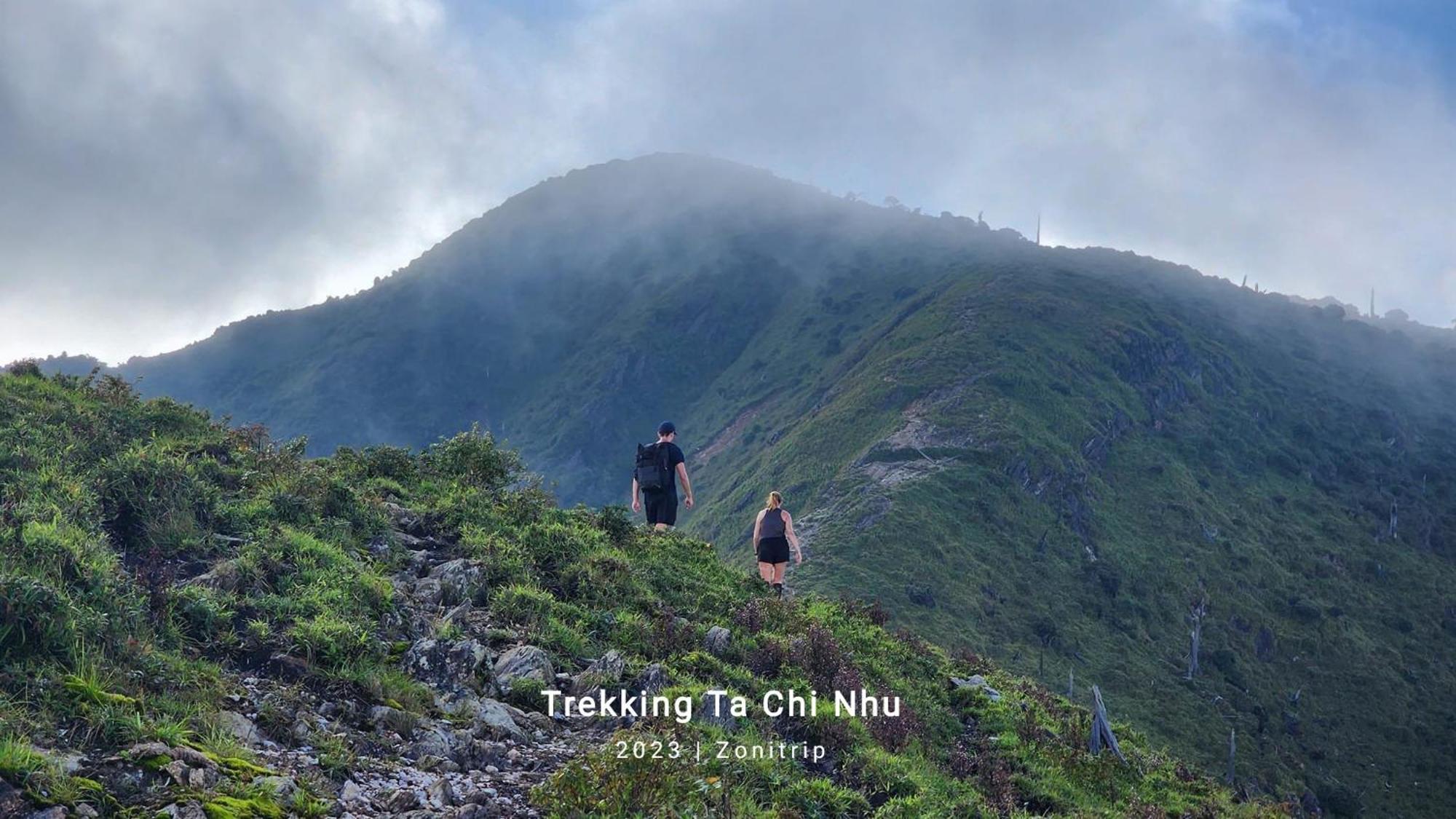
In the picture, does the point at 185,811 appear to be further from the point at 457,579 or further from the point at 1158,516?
the point at 1158,516

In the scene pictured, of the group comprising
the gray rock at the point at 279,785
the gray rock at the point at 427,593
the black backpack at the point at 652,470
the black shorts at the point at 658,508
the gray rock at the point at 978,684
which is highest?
the black backpack at the point at 652,470

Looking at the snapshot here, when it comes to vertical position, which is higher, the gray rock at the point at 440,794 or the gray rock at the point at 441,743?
the gray rock at the point at 441,743

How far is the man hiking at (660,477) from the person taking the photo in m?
16.2

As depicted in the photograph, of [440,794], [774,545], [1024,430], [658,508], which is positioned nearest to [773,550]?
[774,545]

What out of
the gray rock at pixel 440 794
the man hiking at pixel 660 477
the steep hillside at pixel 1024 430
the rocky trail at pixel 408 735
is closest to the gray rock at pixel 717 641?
the rocky trail at pixel 408 735

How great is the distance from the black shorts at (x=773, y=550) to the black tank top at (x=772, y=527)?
2.8 inches

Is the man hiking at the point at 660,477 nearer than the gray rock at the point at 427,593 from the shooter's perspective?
No

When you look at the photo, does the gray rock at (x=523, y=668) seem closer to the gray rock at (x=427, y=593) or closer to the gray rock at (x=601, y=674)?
the gray rock at (x=601, y=674)

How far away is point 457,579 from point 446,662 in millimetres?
1854

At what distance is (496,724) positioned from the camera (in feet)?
26.5

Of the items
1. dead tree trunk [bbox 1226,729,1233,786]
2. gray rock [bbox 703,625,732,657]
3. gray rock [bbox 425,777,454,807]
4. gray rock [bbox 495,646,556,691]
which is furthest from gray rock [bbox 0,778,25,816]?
dead tree trunk [bbox 1226,729,1233,786]

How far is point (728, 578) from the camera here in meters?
14.9

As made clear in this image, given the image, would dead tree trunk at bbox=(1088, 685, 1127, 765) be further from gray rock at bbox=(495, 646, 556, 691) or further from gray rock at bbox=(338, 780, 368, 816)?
gray rock at bbox=(338, 780, 368, 816)

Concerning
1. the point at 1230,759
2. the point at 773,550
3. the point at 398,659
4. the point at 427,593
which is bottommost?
the point at 1230,759
